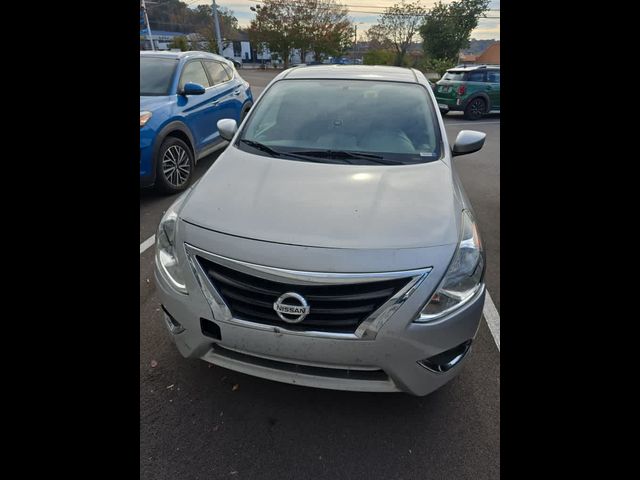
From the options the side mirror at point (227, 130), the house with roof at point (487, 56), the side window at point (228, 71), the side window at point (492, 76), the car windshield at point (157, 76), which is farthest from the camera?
the house with roof at point (487, 56)

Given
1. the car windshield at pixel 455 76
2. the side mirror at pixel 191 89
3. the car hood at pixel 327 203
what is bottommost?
the car hood at pixel 327 203

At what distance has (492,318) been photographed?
271cm

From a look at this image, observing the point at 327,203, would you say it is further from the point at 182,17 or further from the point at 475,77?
the point at 182,17

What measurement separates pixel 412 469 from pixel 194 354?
1122 mm

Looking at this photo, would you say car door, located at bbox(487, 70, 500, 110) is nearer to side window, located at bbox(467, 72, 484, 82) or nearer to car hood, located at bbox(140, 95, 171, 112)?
side window, located at bbox(467, 72, 484, 82)

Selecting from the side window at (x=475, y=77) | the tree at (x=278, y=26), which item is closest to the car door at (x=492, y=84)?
the side window at (x=475, y=77)

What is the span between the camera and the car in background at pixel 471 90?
37.8 feet

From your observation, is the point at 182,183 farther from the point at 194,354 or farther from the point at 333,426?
the point at 333,426

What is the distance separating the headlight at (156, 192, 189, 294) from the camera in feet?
5.76

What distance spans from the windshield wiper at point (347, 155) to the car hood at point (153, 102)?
9.51 ft

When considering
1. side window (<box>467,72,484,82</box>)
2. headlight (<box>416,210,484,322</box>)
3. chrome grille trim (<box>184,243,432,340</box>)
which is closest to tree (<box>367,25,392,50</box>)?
side window (<box>467,72,484,82</box>)

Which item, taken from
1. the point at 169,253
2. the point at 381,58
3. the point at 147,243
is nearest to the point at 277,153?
the point at 169,253

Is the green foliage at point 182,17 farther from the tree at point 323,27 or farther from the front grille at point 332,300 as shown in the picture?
the front grille at point 332,300

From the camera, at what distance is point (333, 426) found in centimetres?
185
